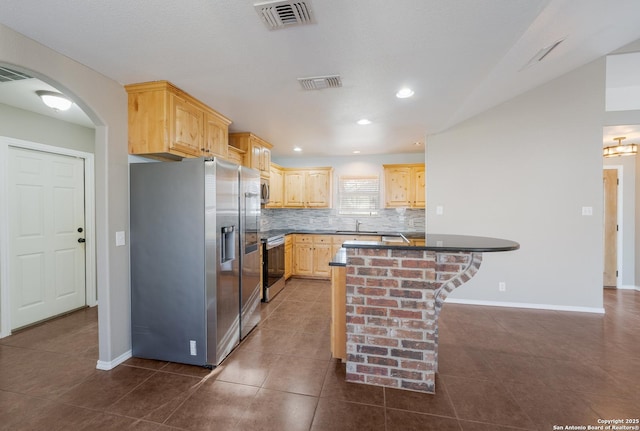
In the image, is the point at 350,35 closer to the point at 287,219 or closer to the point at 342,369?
the point at 342,369

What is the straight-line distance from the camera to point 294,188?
5668 mm

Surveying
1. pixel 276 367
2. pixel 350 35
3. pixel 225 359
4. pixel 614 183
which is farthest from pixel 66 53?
pixel 614 183

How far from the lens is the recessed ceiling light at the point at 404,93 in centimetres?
254

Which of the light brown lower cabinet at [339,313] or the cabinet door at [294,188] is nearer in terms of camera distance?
the light brown lower cabinet at [339,313]

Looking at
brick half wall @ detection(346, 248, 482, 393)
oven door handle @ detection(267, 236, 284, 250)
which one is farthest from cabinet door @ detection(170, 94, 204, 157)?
brick half wall @ detection(346, 248, 482, 393)

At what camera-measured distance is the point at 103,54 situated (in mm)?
1936

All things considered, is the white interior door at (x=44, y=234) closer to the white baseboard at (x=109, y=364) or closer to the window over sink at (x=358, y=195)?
the white baseboard at (x=109, y=364)

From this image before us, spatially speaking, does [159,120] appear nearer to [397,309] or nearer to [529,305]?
[397,309]

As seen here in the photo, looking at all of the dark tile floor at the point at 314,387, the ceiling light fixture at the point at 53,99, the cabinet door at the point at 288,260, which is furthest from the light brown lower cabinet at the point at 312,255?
the ceiling light fixture at the point at 53,99

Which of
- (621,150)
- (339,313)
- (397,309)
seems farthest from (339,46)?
(621,150)

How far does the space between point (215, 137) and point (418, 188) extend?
379cm

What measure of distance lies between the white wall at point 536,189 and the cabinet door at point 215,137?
119 inches

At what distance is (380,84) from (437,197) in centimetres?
221

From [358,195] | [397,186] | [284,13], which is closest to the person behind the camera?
[284,13]
